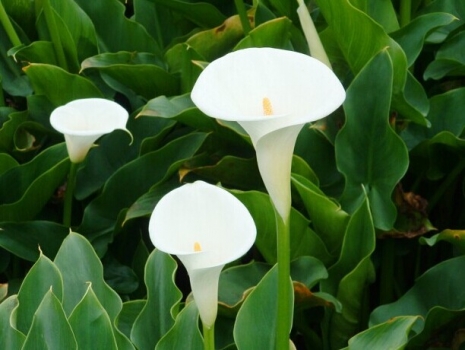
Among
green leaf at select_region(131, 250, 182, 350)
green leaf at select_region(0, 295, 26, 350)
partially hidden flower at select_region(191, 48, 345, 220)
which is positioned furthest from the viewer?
green leaf at select_region(131, 250, 182, 350)

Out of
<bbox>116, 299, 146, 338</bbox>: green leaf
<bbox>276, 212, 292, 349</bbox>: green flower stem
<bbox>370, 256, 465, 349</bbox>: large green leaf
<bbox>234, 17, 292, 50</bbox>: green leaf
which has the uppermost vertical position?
<bbox>276, 212, 292, 349</bbox>: green flower stem

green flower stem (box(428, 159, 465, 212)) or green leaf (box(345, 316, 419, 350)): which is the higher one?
green leaf (box(345, 316, 419, 350))

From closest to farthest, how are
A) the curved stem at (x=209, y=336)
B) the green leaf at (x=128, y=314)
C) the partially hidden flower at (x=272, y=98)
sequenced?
the partially hidden flower at (x=272, y=98)
the curved stem at (x=209, y=336)
the green leaf at (x=128, y=314)

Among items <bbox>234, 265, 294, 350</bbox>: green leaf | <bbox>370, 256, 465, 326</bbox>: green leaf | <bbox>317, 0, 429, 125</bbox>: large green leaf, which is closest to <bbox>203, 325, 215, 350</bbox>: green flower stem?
<bbox>234, 265, 294, 350</bbox>: green leaf

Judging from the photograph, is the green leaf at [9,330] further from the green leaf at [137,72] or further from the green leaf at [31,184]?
the green leaf at [137,72]

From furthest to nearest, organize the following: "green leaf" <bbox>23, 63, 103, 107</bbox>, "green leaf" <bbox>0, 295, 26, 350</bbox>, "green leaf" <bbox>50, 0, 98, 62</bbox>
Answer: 1. "green leaf" <bbox>50, 0, 98, 62</bbox>
2. "green leaf" <bbox>23, 63, 103, 107</bbox>
3. "green leaf" <bbox>0, 295, 26, 350</bbox>

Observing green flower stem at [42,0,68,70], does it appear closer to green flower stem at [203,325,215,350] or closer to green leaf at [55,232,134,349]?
green leaf at [55,232,134,349]

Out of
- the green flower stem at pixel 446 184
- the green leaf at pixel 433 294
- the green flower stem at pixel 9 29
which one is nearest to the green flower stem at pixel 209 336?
the green leaf at pixel 433 294

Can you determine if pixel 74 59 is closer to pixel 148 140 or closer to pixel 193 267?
pixel 148 140
